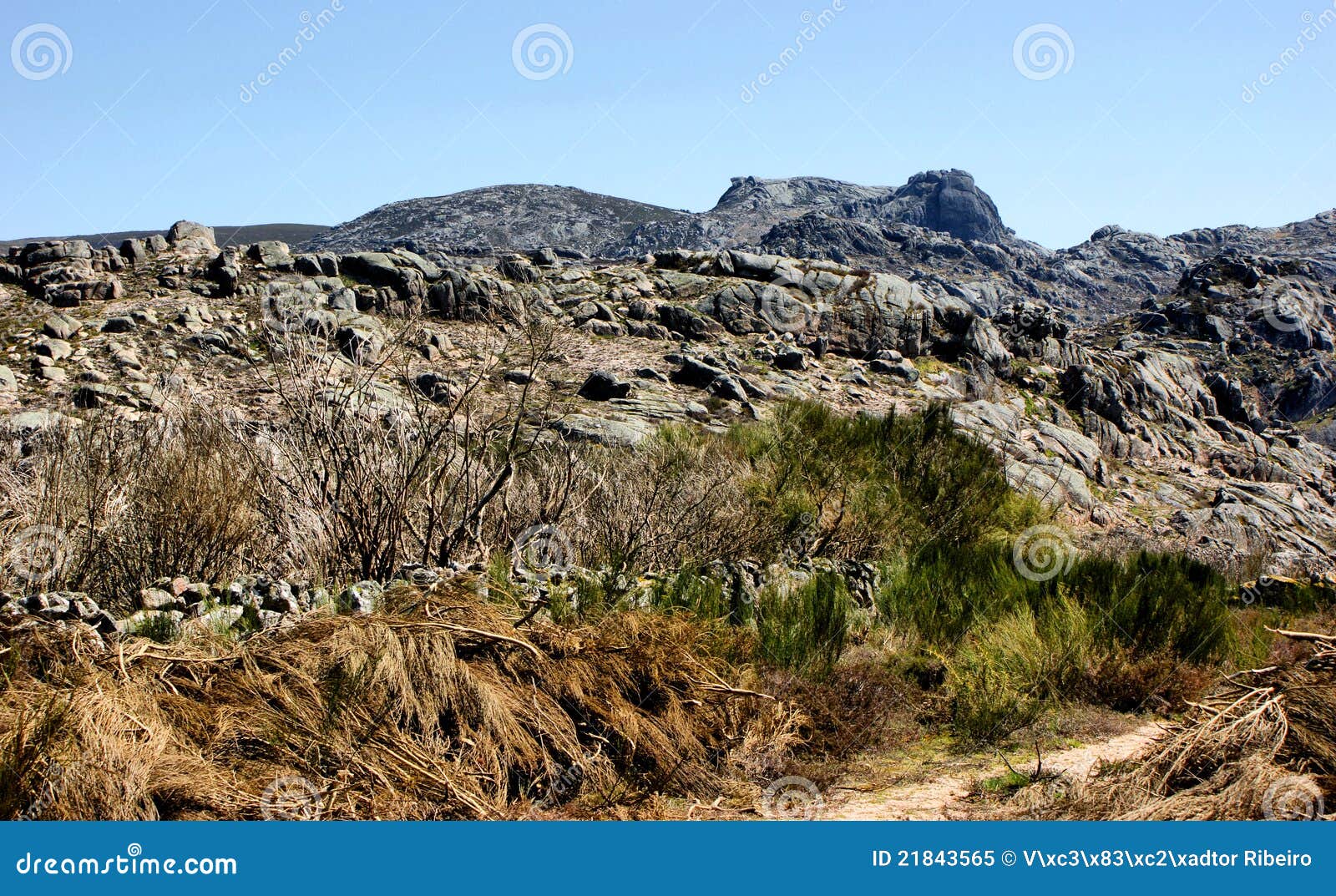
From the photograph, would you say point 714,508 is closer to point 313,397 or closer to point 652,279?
point 313,397

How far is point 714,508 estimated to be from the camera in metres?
8.49

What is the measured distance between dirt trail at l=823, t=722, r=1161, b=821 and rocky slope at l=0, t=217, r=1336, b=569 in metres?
4.26

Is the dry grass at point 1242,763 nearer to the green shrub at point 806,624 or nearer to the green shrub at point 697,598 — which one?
the green shrub at point 806,624

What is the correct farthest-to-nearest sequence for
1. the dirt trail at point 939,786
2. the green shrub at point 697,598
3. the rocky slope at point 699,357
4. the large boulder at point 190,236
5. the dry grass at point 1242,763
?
1. the large boulder at point 190,236
2. the rocky slope at point 699,357
3. the green shrub at point 697,598
4. the dirt trail at point 939,786
5. the dry grass at point 1242,763

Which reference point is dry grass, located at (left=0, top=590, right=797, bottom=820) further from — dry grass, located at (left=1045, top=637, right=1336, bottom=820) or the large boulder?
the large boulder

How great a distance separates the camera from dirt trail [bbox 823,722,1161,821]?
409 cm

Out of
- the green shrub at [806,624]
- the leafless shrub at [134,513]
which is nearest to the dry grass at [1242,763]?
the green shrub at [806,624]

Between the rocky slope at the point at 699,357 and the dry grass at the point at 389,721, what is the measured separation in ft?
10.6

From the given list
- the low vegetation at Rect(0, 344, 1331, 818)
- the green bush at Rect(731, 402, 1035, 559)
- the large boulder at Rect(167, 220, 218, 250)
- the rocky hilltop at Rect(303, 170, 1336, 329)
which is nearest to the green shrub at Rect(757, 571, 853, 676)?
the low vegetation at Rect(0, 344, 1331, 818)

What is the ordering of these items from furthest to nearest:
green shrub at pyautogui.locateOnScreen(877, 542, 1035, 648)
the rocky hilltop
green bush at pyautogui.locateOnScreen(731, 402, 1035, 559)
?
the rocky hilltop
green bush at pyautogui.locateOnScreen(731, 402, 1035, 559)
green shrub at pyautogui.locateOnScreen(877, 542, 1035, 648)

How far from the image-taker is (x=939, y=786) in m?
4.49

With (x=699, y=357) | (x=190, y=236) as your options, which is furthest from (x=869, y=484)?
(x=190, y=236)

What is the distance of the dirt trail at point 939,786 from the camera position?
409 cm

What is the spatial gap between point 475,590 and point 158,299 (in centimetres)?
1356
